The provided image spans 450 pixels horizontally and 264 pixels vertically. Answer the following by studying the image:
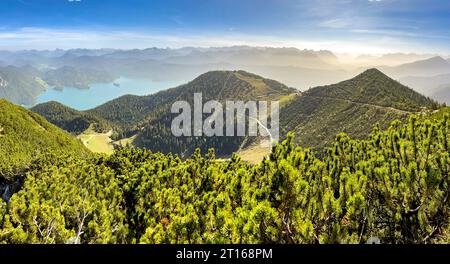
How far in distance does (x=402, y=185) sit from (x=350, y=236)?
159 inches

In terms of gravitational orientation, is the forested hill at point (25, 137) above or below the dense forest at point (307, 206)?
below

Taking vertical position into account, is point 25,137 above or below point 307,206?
below

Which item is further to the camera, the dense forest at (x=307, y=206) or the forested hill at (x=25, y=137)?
the forested hill at (x=25, y=137)

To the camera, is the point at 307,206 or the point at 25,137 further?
the point at 25,137

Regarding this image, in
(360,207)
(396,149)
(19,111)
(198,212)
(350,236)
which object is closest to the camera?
(360,207)

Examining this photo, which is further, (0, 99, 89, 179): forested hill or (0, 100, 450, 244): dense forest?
(0, 99, 89, 179): forested hill

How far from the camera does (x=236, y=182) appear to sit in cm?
1579

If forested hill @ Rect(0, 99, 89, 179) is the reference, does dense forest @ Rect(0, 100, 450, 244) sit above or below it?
above

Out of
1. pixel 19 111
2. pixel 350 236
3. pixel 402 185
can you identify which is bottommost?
pixel 19 111
